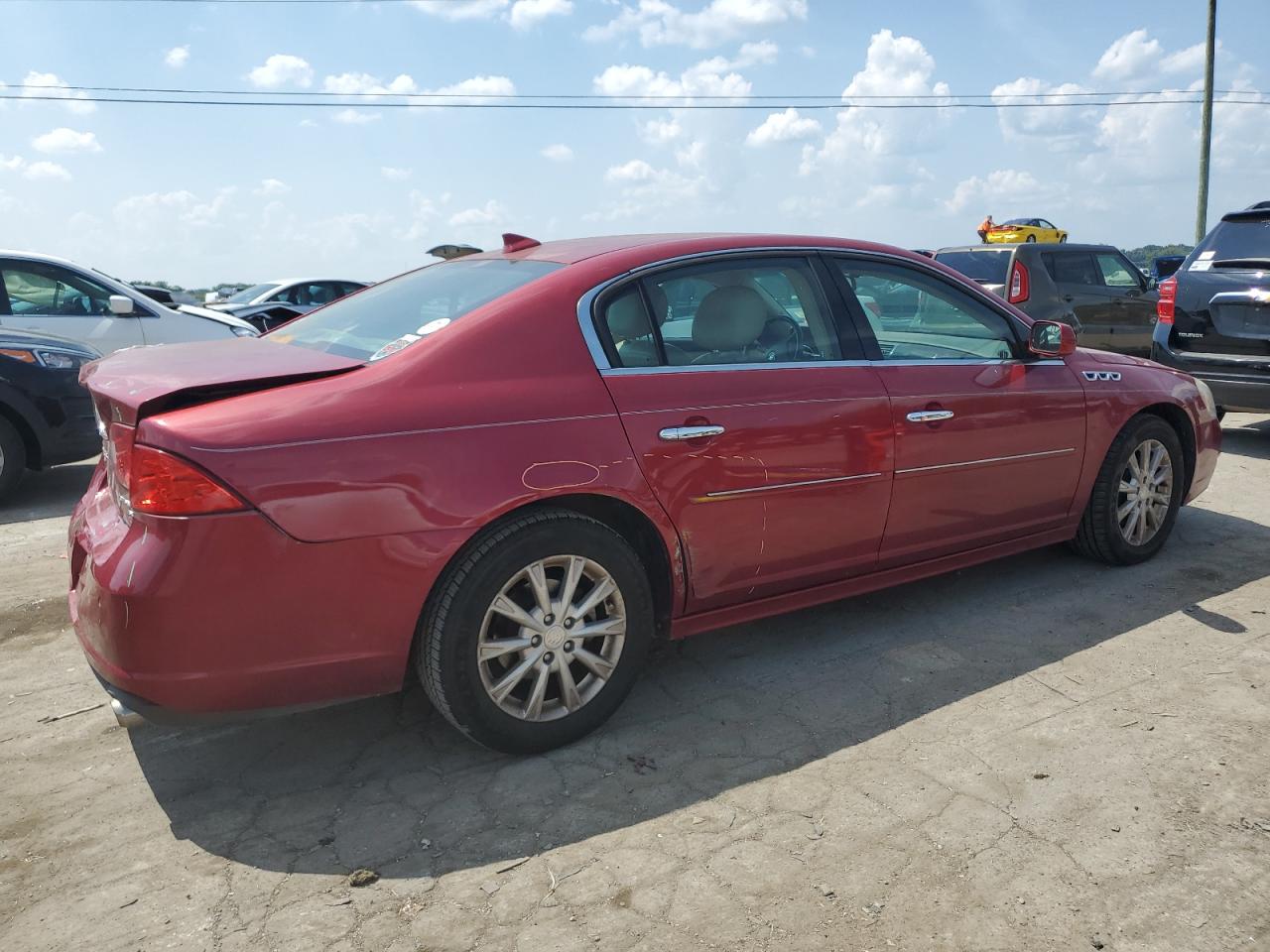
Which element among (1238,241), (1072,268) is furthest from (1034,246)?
(1238,241)

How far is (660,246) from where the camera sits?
3549 millimetres

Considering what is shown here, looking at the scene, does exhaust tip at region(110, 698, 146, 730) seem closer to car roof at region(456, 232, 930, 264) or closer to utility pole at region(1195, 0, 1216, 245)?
car roof at region(456, 232, 930, 264)

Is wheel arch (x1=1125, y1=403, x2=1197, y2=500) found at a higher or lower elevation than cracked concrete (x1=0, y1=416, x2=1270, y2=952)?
higher

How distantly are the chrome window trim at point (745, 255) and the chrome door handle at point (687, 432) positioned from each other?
0.70 ft

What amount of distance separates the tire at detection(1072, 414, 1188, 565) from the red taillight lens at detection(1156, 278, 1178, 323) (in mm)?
3363

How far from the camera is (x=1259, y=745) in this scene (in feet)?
10.3

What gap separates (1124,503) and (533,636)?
318 cm

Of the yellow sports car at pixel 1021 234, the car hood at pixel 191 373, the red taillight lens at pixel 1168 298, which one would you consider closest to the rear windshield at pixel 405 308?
the car hood at pixel 191 373

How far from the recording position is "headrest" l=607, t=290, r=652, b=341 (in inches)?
130

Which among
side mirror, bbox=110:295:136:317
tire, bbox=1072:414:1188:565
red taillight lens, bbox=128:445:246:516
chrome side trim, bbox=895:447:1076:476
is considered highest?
side mirror, bbox=110:295:136:317

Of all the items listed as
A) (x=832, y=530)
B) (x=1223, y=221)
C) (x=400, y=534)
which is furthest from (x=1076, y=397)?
(x=1223, y=221)

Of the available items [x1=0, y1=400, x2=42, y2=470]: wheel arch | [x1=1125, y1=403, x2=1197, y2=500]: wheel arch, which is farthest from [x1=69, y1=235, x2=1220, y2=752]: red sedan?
[x1=0, y1=400, x2=42, y2=470]: wheel arch

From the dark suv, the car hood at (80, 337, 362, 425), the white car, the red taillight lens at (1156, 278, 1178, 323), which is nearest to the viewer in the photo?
the car hood at (80, 337, 362, 425)

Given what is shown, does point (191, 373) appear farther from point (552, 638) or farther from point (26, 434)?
point (26, 434)
